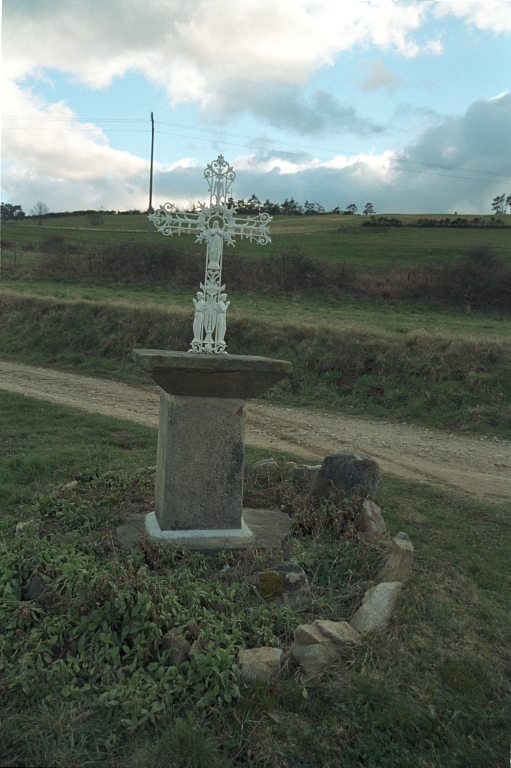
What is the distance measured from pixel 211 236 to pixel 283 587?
2.91m

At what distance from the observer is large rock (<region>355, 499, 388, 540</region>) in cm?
507

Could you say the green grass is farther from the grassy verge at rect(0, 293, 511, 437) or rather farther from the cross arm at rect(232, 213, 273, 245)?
the cross arm at rect(232, 213, 273, 245)

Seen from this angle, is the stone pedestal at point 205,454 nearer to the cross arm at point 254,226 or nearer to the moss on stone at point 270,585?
the moss on stone at point 270,585

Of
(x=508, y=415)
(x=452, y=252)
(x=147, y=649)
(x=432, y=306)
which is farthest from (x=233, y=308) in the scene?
(x=452, y=252)

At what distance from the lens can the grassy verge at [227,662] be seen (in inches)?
116

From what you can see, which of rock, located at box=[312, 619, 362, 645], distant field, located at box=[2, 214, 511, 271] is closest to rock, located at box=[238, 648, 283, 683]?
rock, located at box=[312, 619, 362, 645]

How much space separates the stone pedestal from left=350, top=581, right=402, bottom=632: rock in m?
1.20

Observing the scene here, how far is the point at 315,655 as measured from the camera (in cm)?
353

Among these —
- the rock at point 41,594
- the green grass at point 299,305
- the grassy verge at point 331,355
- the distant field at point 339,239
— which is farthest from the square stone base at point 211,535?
the distant field at point 339,239

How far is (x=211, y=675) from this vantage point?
11.0ft

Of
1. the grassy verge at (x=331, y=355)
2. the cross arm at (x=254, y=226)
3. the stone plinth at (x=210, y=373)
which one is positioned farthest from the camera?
the grassy verge at (x=331, y=355)

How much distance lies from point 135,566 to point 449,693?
2.20 metres

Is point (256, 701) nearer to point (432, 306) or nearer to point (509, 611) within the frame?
point (509, 611)

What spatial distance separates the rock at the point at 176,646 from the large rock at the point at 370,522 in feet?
6.54
